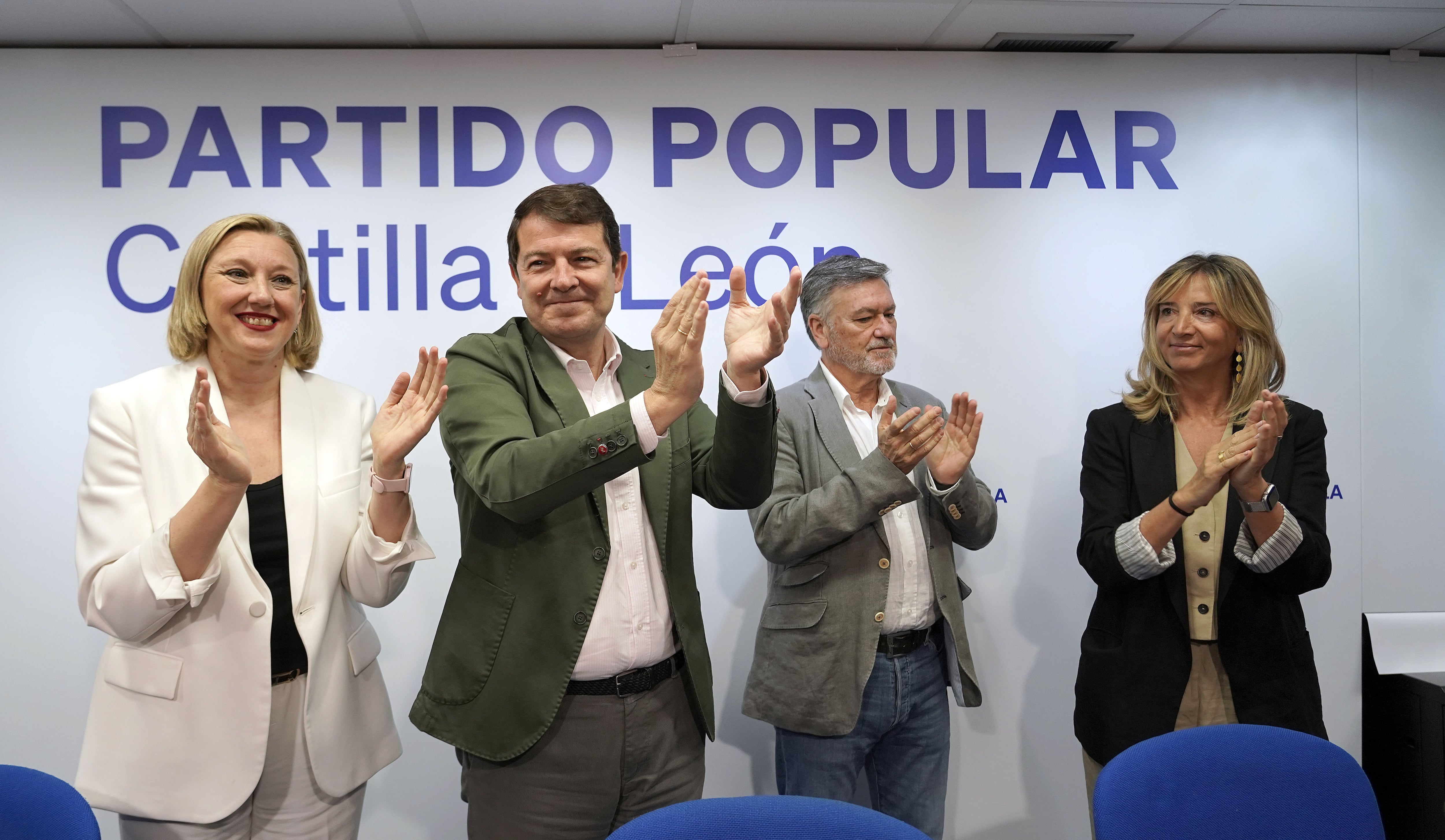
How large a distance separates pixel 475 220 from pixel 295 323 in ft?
4.56

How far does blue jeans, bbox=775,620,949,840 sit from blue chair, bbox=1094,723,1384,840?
0.93 meters

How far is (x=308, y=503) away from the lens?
195 centimetres

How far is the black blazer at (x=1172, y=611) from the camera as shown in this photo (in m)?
2.31

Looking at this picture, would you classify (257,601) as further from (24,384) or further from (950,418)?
(24,384)

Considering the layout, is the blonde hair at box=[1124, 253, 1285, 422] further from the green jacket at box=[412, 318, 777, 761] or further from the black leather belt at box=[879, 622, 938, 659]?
the green jacket at box=[412, 318, 777, 761]

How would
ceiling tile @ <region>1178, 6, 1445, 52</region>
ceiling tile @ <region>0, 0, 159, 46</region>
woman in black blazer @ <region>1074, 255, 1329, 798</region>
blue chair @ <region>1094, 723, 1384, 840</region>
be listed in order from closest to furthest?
blue chair @ <region>1094, 723, 1384, 840</region>, woman in black blazer @ <region>1074, 255, 1329, 798</region>, ceiling tile @ <region>0, 0, 159, 46</region>, ceiling tile @ <region>1178, 6, 1445, 52</region>

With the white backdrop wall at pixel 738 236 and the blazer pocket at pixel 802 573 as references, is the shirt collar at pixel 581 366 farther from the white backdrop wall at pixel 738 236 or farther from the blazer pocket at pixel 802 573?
the white backdrop wall at pixel 738 236

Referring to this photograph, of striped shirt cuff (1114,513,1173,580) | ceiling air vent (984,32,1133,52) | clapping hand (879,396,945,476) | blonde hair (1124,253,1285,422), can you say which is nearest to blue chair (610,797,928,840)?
clapping hand (879,396,945,476)

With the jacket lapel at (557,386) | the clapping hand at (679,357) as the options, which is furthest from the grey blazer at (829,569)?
the clapping hand at (679,357)

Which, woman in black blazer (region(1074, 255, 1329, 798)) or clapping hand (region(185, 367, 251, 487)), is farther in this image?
woman in black blazer (region(1074, 255, 1329, 798))

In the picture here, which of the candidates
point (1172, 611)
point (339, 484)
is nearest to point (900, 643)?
point (1172, 611)

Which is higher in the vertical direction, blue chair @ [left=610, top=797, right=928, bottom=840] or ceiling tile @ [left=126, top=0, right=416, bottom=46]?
ceiling tile @ [left=126, top=0, right=416, bottom=46]

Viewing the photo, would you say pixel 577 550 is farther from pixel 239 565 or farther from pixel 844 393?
pixel 844 393

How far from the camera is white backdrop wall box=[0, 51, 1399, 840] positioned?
3270 mm
